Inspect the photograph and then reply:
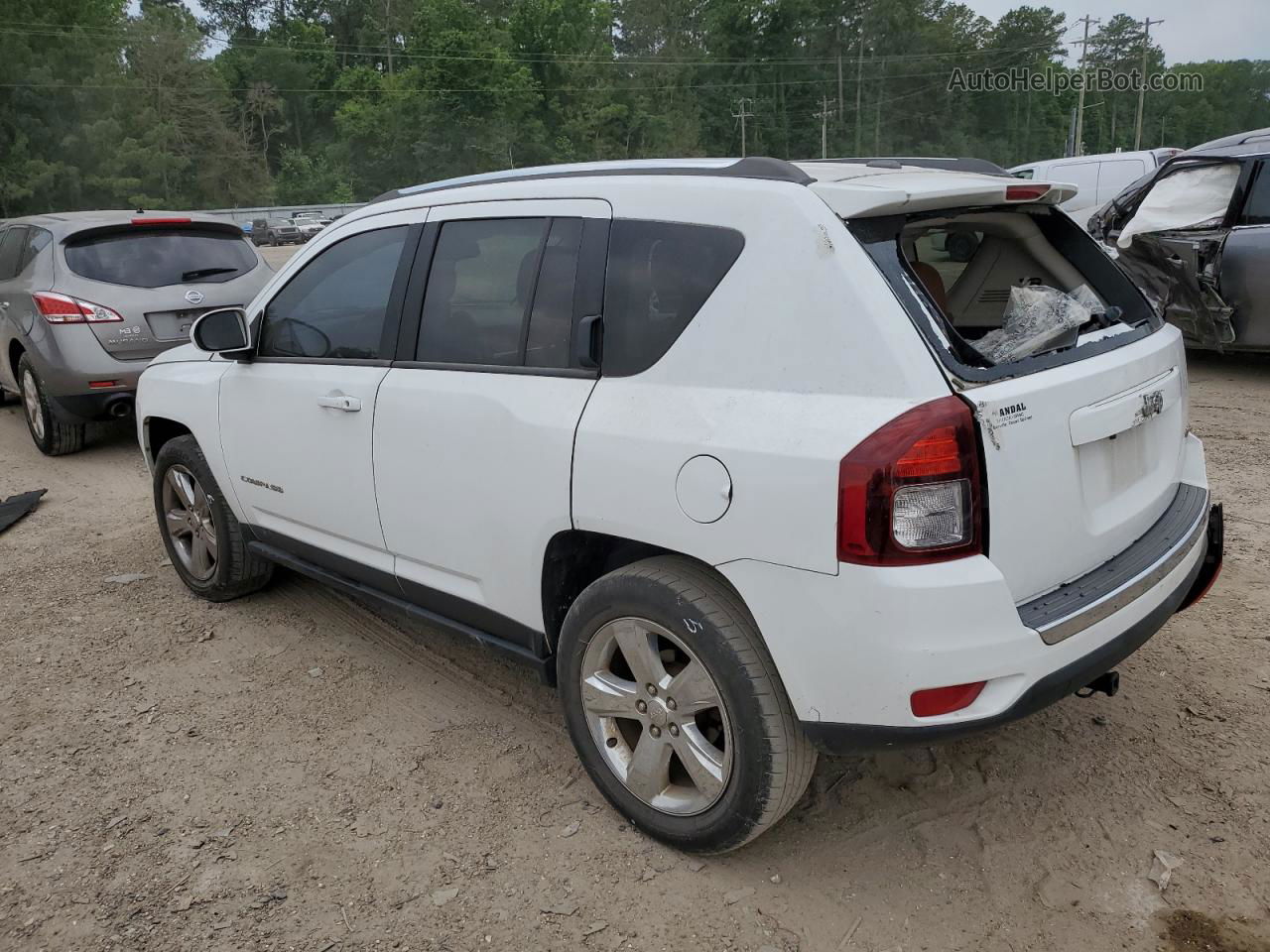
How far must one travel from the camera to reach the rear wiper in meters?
7.37

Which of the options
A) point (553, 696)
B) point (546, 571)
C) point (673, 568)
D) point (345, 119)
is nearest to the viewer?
point (673, 568)

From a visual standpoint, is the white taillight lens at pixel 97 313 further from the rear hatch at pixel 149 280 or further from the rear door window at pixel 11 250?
the rear door window at pixel 11 250

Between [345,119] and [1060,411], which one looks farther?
[345,119]

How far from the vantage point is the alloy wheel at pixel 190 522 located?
4488 mm

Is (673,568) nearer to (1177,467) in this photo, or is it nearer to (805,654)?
(805,654)

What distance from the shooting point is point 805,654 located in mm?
2225

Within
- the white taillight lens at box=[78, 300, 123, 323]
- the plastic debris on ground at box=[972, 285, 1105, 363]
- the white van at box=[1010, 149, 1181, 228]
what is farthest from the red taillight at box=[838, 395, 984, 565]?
the white van at box=[1010, 149, 1181, 228]

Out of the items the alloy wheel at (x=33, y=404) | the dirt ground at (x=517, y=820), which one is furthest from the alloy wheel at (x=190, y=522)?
the alloy wheel at (x=33, y=404)

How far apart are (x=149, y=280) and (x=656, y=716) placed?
625 centimetres

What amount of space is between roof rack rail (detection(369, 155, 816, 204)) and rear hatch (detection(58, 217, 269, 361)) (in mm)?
4645

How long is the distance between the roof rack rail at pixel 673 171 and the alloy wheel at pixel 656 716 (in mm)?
1185

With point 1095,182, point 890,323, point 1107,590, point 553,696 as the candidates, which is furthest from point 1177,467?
point 1095,182

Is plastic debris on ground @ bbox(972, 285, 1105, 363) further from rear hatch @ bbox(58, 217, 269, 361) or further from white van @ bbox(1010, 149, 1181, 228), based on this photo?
white van @ bbox(1010, 149, 1181, 228)

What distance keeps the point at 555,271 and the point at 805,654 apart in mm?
1335
